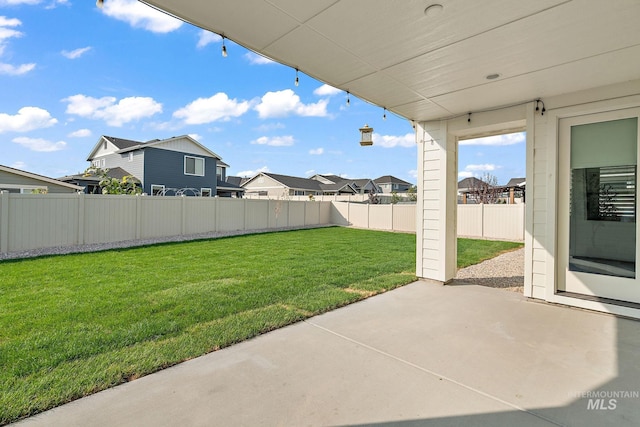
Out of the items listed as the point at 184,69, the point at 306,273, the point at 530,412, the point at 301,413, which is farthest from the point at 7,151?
the point at 530,412

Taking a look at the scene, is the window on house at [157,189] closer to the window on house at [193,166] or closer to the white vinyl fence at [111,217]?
the window on house at [193,166]

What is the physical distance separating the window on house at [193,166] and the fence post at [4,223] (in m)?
Answer: 11.0

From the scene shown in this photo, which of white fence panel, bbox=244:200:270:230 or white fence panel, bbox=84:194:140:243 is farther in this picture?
white fence panel, bbox=244:200:270:230

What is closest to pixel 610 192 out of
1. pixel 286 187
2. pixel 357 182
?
pixel 286 187

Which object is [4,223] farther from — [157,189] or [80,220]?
[157,189]

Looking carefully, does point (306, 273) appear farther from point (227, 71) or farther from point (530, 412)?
point (227, 71)

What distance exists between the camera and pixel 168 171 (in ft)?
56.4

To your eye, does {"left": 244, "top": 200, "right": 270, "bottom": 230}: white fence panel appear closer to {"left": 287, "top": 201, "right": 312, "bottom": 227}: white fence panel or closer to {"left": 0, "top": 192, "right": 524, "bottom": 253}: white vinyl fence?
{"left": 0, "top": 192, "right": 524, "bottom": 253}: white vinyl fence

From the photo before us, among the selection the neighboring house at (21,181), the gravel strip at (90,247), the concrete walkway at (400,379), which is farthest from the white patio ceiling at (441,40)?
the neighboring house at (21,181)

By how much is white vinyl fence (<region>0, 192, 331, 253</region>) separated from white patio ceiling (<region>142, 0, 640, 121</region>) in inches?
323

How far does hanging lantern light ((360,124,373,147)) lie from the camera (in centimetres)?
504

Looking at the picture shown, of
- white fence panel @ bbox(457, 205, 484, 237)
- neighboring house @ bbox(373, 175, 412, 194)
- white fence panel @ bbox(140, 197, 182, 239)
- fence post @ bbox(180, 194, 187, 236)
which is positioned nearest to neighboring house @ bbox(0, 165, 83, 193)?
white fence panel @ bbox(140, 197, 182, 239)

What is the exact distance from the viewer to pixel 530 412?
1759 millimetres

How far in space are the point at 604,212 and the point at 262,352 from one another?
4.17 metres
